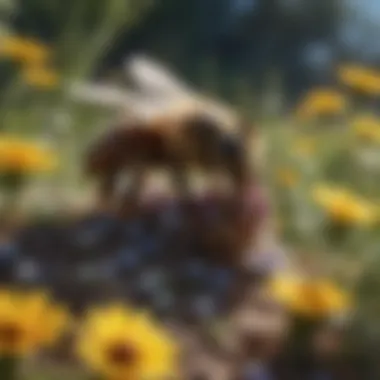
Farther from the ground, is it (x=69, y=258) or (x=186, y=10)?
(x=186, y=10)

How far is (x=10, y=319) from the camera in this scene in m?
0.54

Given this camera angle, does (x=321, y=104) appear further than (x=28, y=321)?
Yes

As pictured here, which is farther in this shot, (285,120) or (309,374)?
(285,120)

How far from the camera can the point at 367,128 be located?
2.20 ft

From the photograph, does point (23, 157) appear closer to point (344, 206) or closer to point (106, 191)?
point (106, 191)

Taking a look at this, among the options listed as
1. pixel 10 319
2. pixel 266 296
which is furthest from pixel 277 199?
pixel 10 319

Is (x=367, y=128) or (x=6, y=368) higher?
(x=367, y=128)

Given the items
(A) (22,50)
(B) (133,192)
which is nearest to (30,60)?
(A) (22,50)

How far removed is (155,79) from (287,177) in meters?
0.11

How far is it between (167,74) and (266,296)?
0.17 meters

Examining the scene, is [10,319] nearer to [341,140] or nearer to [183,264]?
[183,264]

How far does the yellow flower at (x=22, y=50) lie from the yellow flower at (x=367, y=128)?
0.21 m

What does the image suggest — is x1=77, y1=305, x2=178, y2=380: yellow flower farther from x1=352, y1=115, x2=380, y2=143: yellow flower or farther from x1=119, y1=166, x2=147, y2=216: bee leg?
x1=352, y1=115, x2=380, y2=143: yellow flower

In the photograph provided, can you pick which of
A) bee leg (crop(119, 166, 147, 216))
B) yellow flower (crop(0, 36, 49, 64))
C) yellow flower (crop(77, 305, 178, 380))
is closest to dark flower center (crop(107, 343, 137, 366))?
yellow flower (crop(77, 305, 178, 380))
